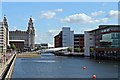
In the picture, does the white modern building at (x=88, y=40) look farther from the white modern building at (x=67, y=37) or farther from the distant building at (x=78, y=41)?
the white modern building at (x=67, y=37)

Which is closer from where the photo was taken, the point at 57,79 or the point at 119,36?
the point at 57,79

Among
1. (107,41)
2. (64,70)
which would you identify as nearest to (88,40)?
(107,41)

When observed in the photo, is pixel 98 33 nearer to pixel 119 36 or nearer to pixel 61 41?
pixel 119 36

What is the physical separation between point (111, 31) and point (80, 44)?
3064 inches

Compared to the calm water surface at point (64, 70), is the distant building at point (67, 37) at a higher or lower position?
higher

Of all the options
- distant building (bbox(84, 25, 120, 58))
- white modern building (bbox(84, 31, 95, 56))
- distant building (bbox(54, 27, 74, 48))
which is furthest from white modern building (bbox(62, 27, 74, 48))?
distant building (bbox(84, 25, 120, 58))

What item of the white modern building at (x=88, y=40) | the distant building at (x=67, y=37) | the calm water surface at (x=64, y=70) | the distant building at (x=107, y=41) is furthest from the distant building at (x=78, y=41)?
the calm water surface at (x=64, y=70)

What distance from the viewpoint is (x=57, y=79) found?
120ft

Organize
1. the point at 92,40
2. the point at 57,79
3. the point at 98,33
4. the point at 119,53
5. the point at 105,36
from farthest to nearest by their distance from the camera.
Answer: the point at 92,40
the point at 98,33
the point at 105,36
the point at 119,53
the point at 57,79

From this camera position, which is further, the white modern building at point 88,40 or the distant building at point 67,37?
the distant building at point 67,37

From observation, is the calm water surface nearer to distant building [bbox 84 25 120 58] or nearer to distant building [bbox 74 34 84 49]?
distant building [bbox 84 25 120 58]

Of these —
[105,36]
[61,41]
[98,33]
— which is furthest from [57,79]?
[61,41]

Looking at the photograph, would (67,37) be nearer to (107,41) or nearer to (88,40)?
(88,40)

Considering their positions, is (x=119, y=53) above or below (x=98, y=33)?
below
